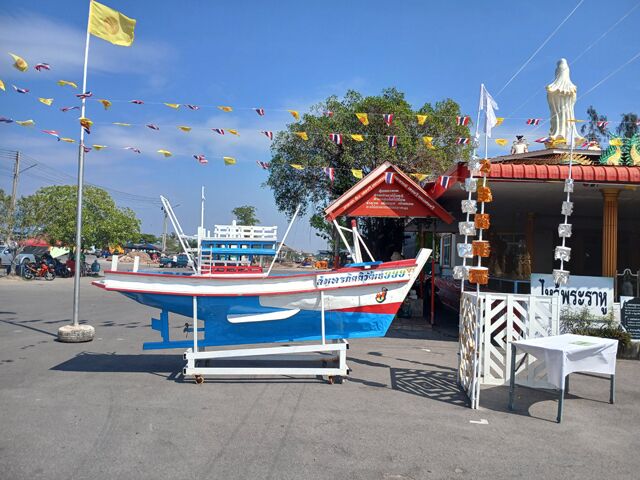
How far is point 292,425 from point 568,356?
317 centimetres

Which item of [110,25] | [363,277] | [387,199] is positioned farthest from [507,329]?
[110,25]

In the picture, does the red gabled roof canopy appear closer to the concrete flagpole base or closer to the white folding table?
the concrete flagpole base

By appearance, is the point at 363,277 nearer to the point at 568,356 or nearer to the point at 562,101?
the point at 568,356

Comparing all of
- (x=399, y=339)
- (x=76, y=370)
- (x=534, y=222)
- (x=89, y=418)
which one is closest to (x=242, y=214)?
(x=534, y=222)

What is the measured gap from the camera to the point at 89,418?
229 inches

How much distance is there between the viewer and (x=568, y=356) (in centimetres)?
612

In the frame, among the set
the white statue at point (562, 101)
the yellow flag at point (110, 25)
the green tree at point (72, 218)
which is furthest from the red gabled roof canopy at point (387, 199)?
the green tree at point (72, 218)

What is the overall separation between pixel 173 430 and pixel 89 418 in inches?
40.5

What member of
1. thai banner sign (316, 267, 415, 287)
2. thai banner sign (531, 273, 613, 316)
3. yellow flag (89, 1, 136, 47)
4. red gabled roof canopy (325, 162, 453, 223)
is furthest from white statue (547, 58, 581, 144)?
yellow flag (89, 1, 136, 47)

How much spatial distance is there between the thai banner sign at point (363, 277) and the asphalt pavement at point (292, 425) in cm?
143

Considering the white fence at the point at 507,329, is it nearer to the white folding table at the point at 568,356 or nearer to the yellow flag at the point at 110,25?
the white folding table at the point at 568,356

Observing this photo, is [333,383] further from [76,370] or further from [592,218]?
[592,218]

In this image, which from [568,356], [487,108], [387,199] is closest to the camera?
[568,356]

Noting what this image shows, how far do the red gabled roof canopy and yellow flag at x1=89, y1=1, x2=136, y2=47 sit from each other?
554 cm
